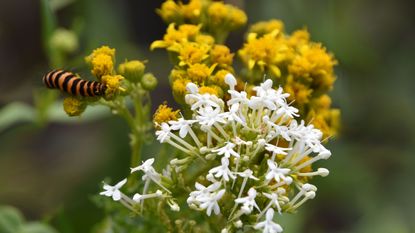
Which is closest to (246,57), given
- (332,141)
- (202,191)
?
(202,191)

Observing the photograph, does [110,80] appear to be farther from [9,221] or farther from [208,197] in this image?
[9,221]

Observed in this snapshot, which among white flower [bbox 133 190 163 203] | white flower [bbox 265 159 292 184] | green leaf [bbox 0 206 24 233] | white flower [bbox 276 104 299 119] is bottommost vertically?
green leaf [bbox 0 206 24 233]

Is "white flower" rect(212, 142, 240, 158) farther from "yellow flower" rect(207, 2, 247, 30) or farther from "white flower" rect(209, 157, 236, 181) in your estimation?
"yellow flower" rect(207, 2, 247, 30)

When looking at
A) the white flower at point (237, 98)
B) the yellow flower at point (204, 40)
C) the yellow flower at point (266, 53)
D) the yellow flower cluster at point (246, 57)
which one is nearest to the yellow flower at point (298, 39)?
the yellow flower cluster at point (246, 57)

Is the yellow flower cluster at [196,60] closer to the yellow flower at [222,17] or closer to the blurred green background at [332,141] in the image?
the yellow flower at [222,17]

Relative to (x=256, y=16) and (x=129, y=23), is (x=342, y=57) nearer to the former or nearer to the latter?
(x=256, y=16)

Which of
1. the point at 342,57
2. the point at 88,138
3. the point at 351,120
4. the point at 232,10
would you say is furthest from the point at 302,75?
the point at 88,138

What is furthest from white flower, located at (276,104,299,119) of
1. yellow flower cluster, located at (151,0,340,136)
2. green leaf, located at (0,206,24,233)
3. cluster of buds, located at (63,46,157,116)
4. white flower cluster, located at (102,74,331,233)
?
green leaf, located at (0,206,24,233)
